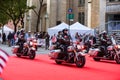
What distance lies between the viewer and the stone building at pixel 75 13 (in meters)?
53.7

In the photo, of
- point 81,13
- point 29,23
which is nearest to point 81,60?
point 81,13

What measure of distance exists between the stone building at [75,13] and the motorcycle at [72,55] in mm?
27361

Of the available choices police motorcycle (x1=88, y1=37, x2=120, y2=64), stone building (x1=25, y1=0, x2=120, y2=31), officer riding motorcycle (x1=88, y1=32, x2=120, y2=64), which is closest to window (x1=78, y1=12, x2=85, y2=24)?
stone building (x1=25, y1=0, x2=120, y2=31)

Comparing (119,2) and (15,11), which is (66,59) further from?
(15,11)

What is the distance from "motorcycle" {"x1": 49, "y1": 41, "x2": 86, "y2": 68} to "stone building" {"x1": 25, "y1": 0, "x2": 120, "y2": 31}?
27.4 metres

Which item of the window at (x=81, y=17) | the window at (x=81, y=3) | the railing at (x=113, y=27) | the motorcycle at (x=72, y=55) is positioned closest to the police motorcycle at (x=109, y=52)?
the motorcycle at (x=72, y=55)

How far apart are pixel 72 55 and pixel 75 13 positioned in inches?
1863

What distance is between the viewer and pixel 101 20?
53938 millimetres

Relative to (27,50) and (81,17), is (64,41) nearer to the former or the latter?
(27,50)

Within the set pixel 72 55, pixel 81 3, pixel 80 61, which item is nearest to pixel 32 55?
pixel 72 55

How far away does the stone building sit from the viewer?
176ft

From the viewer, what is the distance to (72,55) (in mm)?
22250

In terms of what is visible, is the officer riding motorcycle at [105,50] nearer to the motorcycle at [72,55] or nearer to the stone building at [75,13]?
the motorcycle at [72,55]

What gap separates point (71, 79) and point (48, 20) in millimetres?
54614
